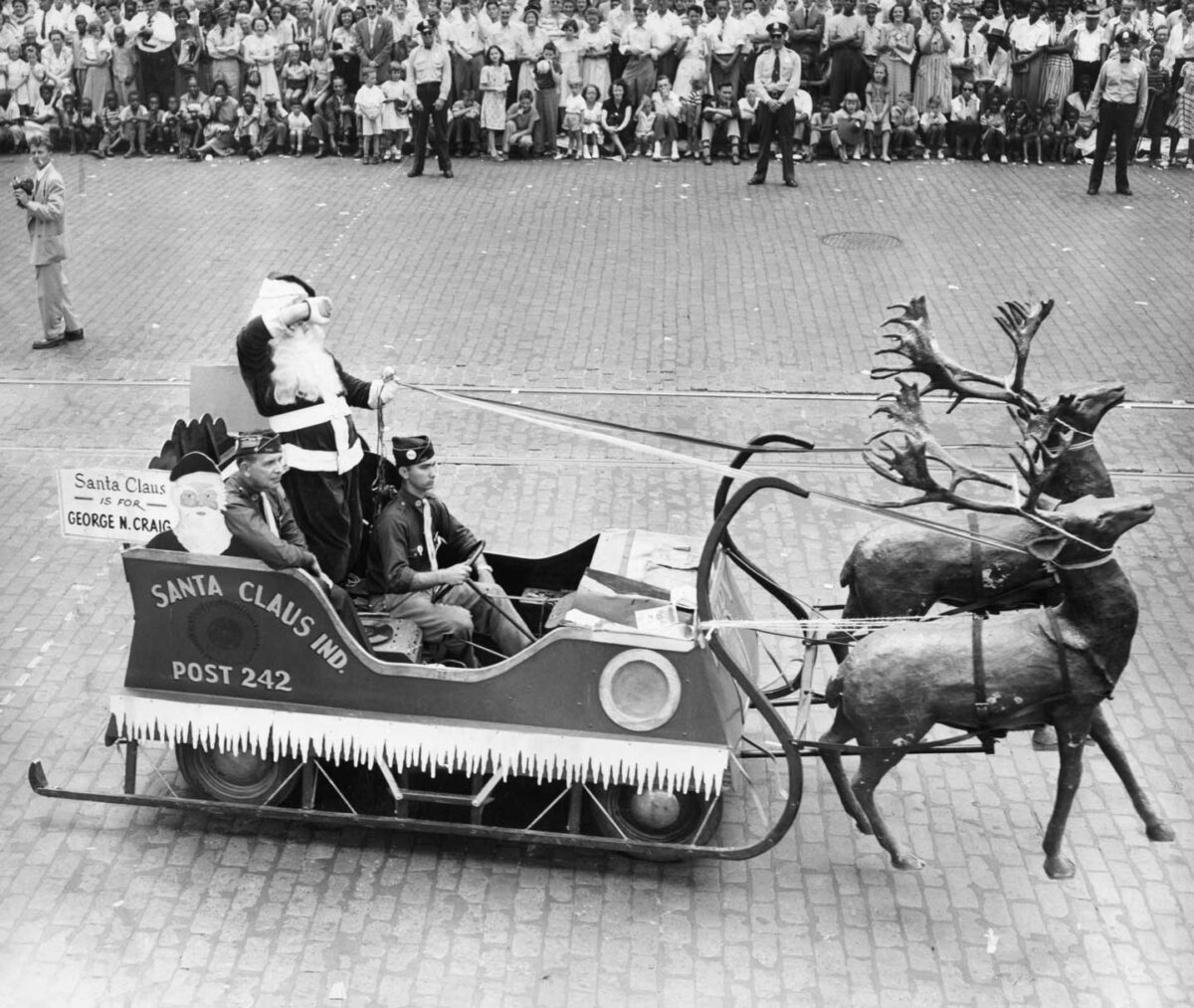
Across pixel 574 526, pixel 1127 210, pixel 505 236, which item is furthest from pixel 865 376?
pixel 1127 210

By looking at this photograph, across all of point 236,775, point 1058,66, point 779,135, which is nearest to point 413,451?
point 236,775

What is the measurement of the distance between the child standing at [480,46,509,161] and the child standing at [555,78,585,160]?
0.80m

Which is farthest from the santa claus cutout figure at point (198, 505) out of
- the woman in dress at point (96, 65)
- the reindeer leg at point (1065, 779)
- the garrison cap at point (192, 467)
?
the woman in dress at point (96, 65)

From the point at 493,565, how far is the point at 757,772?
1684 mm

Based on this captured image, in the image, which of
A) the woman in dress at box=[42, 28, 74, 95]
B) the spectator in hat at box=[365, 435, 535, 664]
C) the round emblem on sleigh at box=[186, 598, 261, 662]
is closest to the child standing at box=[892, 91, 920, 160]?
the woman in dress at box=[42, 28, 74, 95]

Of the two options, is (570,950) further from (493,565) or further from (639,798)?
(493,565)

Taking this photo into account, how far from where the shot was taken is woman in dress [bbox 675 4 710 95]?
2027 centimetres

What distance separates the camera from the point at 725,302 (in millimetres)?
14891

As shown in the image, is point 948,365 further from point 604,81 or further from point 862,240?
point 604,81

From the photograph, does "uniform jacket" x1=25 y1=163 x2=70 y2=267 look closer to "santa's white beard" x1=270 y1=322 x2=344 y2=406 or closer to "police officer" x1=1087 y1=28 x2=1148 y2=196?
"santa's white beard" x1=270 y1=322 x2=344 y2=406

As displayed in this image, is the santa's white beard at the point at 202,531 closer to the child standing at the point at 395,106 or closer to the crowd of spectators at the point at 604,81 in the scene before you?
the child standing at the point at 395,106

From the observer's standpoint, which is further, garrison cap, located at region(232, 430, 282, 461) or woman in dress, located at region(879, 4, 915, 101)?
woman in dress, located at region(879, 4, 915, 101)

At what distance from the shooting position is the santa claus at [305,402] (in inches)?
290

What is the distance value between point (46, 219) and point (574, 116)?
8696 millimetres
